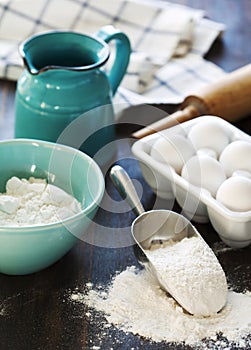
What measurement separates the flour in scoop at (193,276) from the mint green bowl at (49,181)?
0.35 ft

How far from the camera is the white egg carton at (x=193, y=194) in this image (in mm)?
931

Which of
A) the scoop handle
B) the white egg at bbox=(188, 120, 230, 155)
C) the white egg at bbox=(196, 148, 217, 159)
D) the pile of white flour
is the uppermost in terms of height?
the white egg at bbox=(188, 120, 230, 155)

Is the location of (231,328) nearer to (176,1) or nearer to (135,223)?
(135,223)

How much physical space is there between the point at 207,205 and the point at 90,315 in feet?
0.73

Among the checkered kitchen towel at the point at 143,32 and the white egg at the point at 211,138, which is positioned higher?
the white egg at the point at 211,138

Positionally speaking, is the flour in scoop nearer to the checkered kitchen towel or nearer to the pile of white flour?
the pile of white flour

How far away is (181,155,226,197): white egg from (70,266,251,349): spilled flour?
16cm

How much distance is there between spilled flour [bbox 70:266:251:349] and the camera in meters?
0.83

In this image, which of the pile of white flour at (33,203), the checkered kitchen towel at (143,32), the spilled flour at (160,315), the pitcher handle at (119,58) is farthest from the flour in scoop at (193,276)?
the checkered kitchen towel at (143,32)

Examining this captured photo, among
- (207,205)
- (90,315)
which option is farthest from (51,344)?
(207,205)

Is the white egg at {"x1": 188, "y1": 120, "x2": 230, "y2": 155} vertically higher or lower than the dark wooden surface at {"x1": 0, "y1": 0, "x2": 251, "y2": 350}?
higher

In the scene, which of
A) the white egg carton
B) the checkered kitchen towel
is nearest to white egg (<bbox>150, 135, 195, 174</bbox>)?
the white egg carton

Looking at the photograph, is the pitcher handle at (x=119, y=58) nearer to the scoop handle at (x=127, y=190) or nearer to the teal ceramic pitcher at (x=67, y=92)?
the teal ceramic pitcher at (x=67, y=92)

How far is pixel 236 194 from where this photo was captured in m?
0.94
